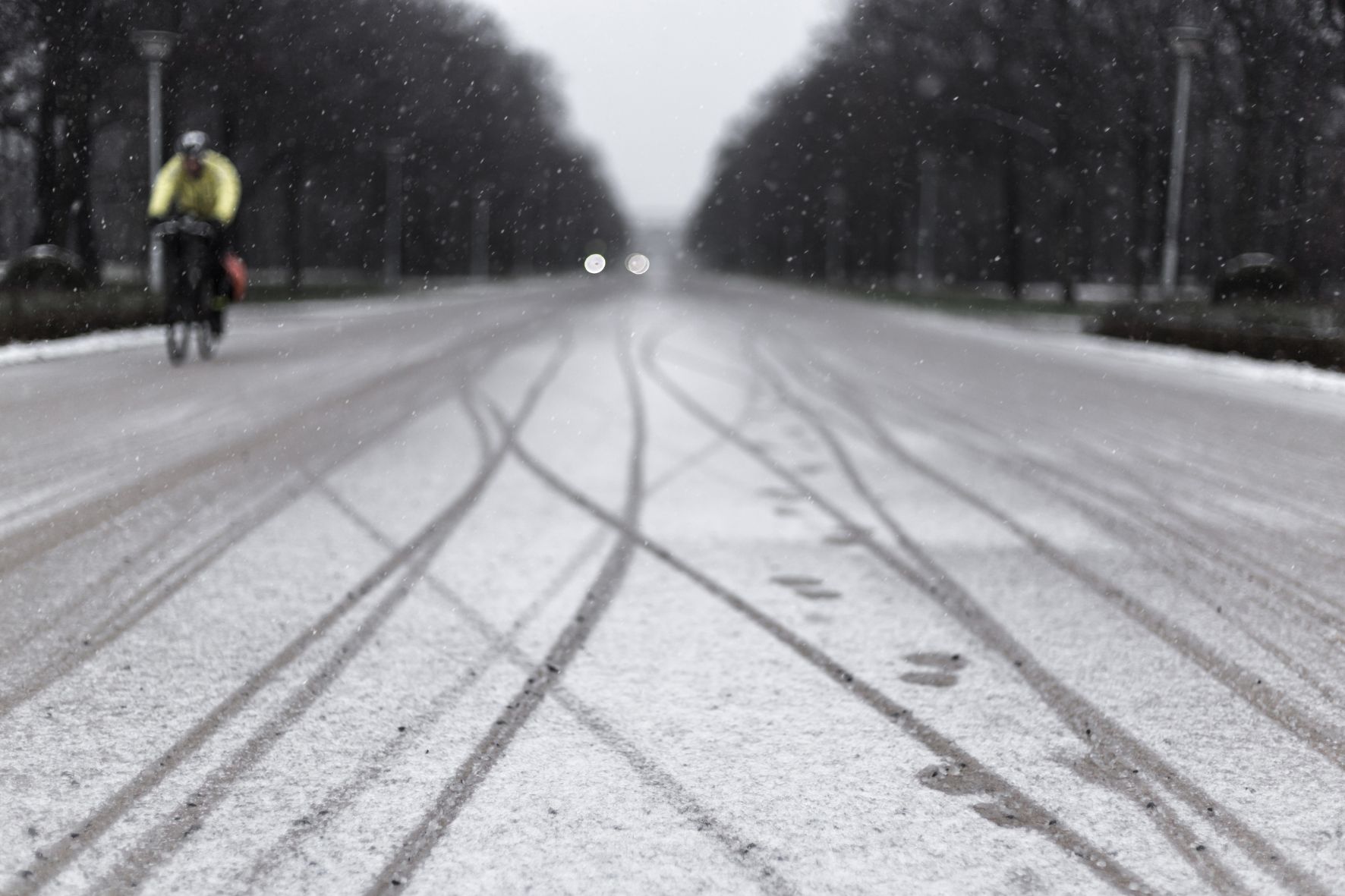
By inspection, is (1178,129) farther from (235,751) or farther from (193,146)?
(235,751)

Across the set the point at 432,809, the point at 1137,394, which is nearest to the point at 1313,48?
the point at 1137,394

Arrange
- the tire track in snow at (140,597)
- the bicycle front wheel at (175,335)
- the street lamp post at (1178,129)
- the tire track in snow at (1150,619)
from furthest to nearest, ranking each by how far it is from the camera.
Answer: the street lamp post at (1178,129), the bicycle front wheel at (175,335), the tire track in snow at (140,597), the tire track in snow at (1150,619)

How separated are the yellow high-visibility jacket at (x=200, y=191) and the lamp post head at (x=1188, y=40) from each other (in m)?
17.6

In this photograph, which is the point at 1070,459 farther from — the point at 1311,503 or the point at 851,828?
the point at 851,828

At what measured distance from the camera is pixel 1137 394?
534 inches

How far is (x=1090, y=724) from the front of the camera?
12.1 feet

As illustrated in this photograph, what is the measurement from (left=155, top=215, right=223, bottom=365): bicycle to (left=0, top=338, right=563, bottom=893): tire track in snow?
901 cm

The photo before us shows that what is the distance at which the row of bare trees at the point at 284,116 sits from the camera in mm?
29578

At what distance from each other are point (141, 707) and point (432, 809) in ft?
3.57

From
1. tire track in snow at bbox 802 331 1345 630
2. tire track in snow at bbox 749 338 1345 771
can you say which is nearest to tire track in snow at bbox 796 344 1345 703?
tire track in snow at bbox 802 331 1345 630

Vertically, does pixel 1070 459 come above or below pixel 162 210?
below

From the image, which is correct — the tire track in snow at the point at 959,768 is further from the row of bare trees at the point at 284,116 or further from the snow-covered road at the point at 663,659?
the row of bare trees at the point at 284,116

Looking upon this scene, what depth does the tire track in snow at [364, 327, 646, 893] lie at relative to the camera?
9.12 feet

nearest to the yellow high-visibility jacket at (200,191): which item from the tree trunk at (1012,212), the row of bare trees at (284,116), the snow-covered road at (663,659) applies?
the snow-covered road at (663,659)
